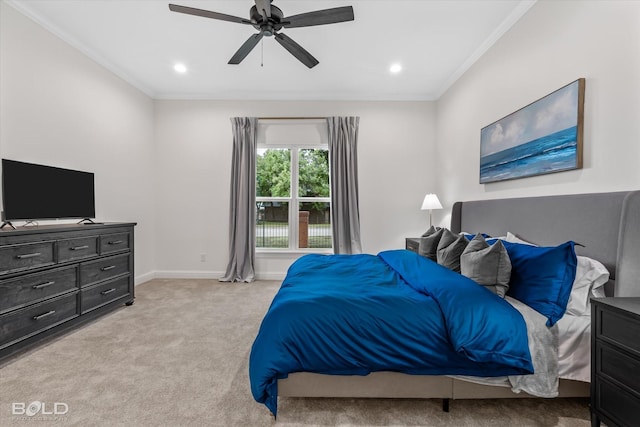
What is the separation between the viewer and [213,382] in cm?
197

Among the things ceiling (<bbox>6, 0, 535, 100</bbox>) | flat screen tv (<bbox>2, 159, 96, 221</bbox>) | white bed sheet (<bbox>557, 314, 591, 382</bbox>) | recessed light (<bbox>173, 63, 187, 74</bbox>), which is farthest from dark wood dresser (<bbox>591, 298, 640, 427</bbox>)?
recessed light (<bbox>173, 63, 187, 74</bbox>)

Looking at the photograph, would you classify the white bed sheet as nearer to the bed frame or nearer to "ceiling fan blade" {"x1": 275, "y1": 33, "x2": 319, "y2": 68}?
the bed frame

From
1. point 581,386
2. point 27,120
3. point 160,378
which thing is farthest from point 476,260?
point 27,120

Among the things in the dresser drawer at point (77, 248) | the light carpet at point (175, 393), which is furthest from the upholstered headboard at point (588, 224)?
the dresser drawer at point (77, 248)

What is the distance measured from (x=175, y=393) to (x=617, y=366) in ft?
7.58

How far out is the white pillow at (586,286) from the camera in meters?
1.68

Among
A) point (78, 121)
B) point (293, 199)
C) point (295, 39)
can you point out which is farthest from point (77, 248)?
point (295, 39)

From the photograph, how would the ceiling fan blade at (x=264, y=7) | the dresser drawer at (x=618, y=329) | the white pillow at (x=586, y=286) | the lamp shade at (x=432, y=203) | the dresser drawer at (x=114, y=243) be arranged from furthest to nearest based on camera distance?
the lamp shade at (x=432, y=203) → the dresser drawer at (x=114, y=243) → the ceiling fan blade at (x=264, y=7) → the white pillow at (x=586, y=286) → the dresser drawer at (x=618, y=329)

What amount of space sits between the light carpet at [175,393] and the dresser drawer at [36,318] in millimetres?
181

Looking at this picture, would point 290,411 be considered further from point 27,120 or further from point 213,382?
point 27,120

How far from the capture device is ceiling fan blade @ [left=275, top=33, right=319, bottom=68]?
2.50 meters

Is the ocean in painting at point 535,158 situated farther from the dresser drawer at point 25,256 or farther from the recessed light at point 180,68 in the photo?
the dresser drawer at point 25,256

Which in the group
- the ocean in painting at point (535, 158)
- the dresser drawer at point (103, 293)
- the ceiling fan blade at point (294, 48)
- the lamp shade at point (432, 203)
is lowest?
the dresser drawer at point (103, 293)

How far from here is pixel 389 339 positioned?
1.59 metres
